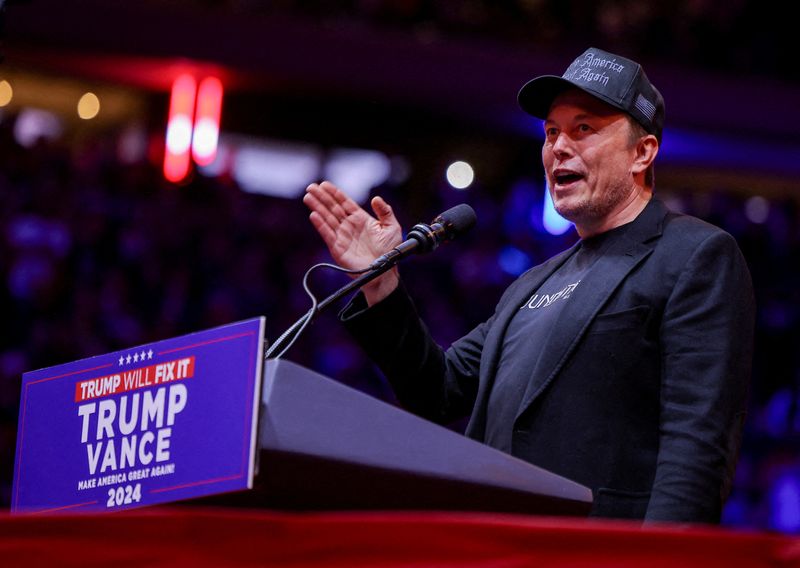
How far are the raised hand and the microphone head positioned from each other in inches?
3.2

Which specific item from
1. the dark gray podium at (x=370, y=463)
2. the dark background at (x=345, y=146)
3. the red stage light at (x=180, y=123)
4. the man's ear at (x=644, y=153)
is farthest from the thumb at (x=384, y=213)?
the red stage light at (x=180, y=123)

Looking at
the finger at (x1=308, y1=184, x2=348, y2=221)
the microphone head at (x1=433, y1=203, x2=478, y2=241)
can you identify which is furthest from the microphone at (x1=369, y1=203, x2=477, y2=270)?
the finger at (x1=308, y1=184, x2=348, y2=221)

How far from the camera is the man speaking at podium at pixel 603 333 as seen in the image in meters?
1.73

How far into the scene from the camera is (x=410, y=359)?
199cm

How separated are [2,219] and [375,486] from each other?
4934 millimetres

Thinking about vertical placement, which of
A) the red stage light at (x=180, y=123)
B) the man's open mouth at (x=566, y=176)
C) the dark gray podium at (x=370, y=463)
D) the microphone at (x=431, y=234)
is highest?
the red stage light at (x=180, y=123)

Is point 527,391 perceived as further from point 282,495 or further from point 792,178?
point 792,178

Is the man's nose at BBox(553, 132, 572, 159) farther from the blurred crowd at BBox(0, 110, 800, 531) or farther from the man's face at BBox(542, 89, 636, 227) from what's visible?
the blurred crowd at BBox(0, 110, 800, 531)

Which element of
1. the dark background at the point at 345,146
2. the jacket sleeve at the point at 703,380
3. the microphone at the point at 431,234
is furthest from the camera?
the dark background at the point at 345,146

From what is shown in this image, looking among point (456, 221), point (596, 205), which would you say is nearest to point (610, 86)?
point (596, 205)

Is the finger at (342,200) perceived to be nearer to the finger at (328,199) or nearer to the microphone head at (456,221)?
the finger at (328,199)

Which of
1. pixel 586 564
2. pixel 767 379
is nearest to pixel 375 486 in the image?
pixel 586 564

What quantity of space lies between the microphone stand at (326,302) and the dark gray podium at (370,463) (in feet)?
0.86

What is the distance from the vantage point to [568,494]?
1.46 meters
